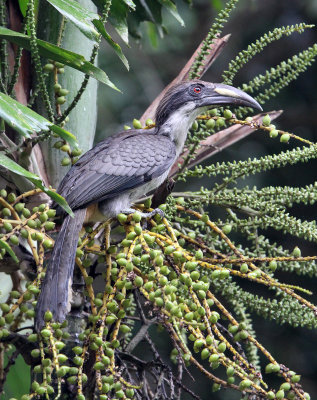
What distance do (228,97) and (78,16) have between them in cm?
48

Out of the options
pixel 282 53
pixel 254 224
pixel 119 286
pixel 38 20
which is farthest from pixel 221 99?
pixel 282 53

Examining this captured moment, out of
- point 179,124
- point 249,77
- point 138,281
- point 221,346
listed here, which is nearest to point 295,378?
point 221,346

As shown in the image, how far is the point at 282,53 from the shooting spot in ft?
15.3

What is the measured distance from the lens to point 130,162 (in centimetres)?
173

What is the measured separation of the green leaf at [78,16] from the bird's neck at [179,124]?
1.60 ft

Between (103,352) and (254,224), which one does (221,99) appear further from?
(103,352)

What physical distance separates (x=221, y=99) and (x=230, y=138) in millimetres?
139

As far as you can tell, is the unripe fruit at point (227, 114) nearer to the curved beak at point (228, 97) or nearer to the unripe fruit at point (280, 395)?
the curved beak at point (228, 97)

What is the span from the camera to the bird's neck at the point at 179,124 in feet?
5.99

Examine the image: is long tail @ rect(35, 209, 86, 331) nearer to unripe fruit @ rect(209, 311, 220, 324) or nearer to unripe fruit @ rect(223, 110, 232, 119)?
unripe fruit @ rect(209, 311, 220, 324)

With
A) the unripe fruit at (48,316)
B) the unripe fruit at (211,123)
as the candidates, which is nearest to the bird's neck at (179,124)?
the unripe fruit at (211,123)

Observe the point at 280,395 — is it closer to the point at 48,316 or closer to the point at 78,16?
the point at 48,316

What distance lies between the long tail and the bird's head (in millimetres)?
447

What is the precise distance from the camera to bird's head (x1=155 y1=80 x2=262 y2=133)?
1.74 meters
